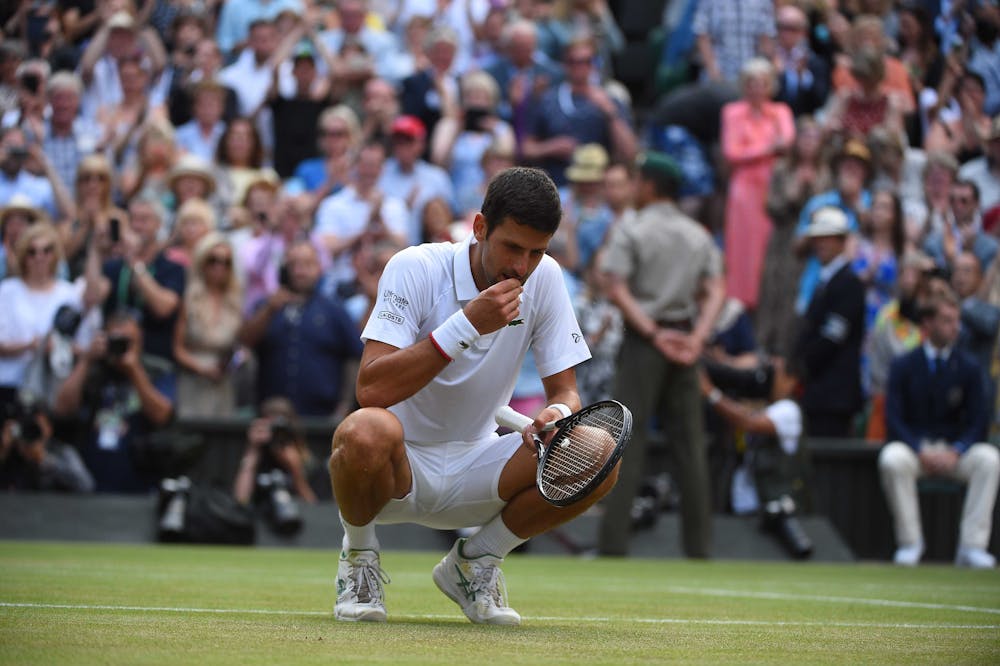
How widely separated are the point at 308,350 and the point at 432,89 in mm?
4487

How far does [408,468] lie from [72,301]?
26.0ft

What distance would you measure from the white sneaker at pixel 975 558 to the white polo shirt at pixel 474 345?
7356mm

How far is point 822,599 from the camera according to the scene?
819 centimetres

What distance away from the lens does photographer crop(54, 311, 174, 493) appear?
12609 millimetres

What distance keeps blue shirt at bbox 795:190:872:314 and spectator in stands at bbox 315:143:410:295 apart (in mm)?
3718

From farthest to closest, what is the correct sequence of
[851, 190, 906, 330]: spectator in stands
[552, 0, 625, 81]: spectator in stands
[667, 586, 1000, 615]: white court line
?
1. [552, 0, 625, 81]: spectator in stands
2. [851, 190, 906, 330]: spectator in stands
3. [667, 586, 1000, 615]: white court line

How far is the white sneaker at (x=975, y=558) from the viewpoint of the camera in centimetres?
1245

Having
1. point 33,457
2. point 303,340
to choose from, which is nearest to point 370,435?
point 33,457

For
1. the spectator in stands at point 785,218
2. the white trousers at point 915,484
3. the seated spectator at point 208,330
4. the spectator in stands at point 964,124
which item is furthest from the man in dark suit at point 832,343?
the seated spectator at point 208,330

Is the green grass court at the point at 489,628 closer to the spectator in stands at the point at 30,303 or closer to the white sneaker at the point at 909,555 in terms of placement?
the white sneaker at the point at 909,555

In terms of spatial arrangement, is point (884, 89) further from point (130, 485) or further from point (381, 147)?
Result: point (130, 485)

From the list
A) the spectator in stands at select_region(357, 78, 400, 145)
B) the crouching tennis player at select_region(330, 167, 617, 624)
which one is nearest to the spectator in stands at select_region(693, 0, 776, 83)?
the spectator in stands at select_region(357, 78, 400, 145)

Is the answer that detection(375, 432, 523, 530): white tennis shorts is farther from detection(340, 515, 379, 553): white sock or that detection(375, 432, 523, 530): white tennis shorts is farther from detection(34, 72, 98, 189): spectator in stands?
detection(34, 72, 98, 189): spectator in stands

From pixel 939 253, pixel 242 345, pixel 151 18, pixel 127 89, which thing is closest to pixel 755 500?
pixel 939 253
